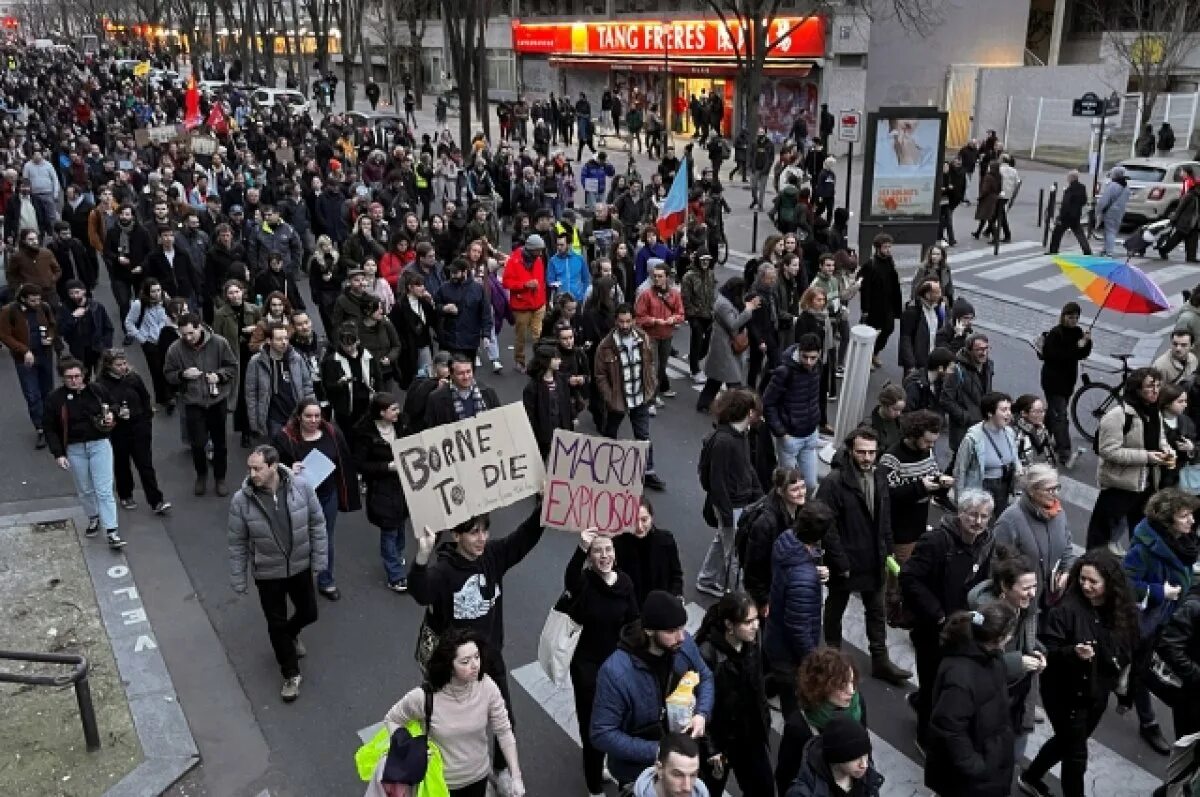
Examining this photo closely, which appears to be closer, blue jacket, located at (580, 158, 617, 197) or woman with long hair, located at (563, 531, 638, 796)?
woman with long hair, located at (563, 531, 638, 796)

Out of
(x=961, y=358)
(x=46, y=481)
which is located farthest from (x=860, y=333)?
(x=46, y=481)

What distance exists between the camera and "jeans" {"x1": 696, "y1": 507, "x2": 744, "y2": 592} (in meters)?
7.29

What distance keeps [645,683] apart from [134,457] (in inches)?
231

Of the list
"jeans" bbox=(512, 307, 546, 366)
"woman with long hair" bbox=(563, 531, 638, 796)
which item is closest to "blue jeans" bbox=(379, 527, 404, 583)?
"woman with long hair" bbox=(563, 531, 638, 796)

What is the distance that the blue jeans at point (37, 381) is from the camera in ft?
34.1

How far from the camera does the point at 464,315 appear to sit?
10945 millimetres

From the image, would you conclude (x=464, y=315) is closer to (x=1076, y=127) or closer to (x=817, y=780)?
(x=817, y=780)

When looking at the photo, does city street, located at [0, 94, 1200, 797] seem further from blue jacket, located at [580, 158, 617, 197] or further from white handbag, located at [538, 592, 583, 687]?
blue jacket, located at [580, 158, 617, 197]

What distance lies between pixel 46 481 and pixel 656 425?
586 cm

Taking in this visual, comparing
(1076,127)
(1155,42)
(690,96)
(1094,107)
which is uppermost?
(1155,42)

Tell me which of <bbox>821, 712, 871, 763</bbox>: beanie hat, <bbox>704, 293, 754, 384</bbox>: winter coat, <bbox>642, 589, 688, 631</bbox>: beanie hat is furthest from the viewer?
<bbox>704, 293, 754, 384</bbox>: winter coat

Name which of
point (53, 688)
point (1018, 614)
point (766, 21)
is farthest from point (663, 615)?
point (766, 21)

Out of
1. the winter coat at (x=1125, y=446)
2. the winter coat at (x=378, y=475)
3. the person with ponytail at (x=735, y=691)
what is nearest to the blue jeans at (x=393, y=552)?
the winter coat at (x=378, y=475)

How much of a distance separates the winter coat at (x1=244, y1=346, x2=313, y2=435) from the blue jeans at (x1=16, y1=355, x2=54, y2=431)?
2963 millimetres
